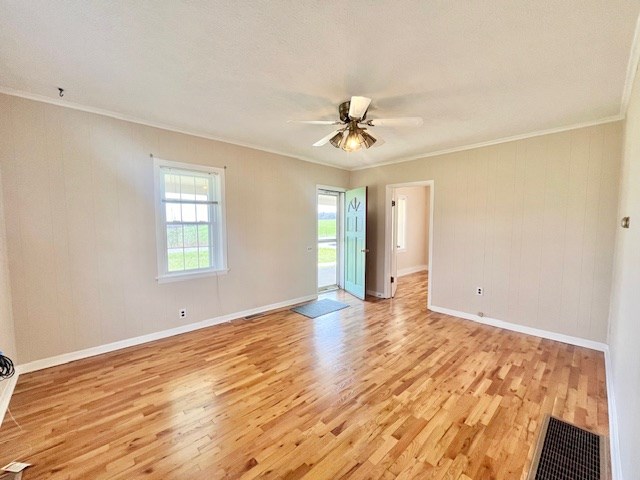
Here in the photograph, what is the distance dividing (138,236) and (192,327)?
1366mm

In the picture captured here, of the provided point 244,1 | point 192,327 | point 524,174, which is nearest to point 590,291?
point 524,174

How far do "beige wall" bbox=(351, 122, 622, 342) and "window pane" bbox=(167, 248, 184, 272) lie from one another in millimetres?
3813

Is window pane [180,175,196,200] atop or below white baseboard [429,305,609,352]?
atop

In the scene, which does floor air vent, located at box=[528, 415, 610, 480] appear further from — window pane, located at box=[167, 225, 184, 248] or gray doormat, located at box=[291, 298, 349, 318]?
window pane, located at box=[167, 225, 184, 248]

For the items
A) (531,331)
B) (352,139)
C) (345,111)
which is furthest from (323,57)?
(531,331)

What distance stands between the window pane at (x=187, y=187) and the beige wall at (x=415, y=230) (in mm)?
5350

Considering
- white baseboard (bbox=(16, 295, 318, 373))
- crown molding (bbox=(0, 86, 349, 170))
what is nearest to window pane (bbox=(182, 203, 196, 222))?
crown molding (bbox=(0, 86, 349, 170))

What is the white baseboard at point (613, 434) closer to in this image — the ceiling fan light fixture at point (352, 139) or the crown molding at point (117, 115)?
the ceiling fan light fixture at point (352, 139)

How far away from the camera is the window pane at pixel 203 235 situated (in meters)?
3.71

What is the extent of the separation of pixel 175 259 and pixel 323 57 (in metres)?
2.92

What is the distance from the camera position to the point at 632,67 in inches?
76.2

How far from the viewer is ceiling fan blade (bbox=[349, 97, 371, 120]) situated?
2.08m

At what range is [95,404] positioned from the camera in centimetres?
215

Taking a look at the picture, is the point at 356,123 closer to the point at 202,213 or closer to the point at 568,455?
the point at 202,213
